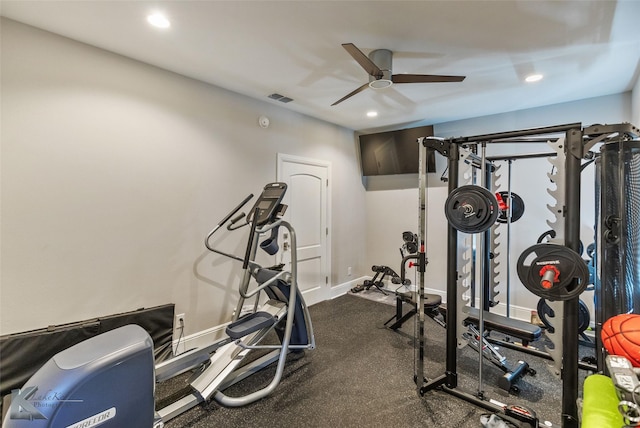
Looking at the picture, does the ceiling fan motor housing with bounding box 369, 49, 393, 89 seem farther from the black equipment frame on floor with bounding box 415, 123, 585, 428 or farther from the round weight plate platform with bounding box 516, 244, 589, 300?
the round weight plate platform with bounding box 516, 244, 589, 300

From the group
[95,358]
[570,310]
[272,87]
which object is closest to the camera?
[95,358]

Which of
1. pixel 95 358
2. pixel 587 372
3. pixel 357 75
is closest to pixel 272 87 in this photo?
pixel 357 75

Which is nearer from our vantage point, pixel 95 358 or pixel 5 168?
pixel 95 358

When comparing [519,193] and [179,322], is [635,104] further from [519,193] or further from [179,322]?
[179,322]

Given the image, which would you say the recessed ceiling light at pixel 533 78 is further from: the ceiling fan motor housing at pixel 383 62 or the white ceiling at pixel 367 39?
the ceiling fan motor housing at pixel 383 62

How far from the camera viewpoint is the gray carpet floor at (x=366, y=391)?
6.69 ft

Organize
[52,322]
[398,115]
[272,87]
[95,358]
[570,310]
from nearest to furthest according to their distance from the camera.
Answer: [95,358]
[570,310]
[52,322]
[272,87]
[398,115]

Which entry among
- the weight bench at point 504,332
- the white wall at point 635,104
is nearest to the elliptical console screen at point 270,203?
the weight bench at point 504,332

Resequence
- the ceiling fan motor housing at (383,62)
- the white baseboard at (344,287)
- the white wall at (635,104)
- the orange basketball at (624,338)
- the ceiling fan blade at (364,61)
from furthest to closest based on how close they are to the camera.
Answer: the white baseboard at (344,287)
the white wall at (635,104)
the ceiling fan motor housing at (383,62)
the ceiling fan blade at (364,61)
the orange basketball at (624,338)

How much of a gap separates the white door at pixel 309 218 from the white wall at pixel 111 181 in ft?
1.88

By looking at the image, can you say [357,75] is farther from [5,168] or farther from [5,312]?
[5,312]

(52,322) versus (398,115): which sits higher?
(398,115)

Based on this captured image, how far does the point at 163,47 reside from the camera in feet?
7.73

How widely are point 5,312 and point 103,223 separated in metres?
0.81
